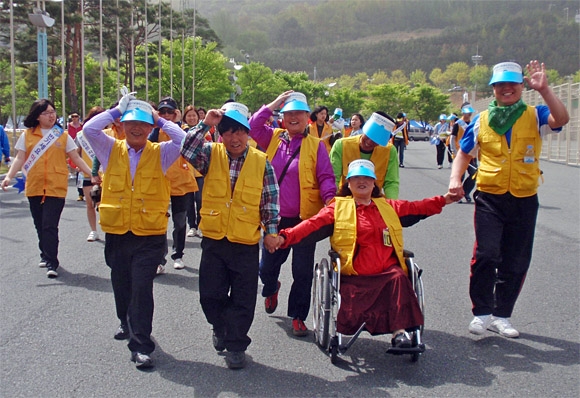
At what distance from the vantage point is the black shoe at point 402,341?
4.46m

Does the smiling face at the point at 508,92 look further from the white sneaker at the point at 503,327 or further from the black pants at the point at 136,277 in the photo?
the black pants at the point at 136,277

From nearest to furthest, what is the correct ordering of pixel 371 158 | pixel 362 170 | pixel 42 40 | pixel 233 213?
pixel 233 213
pixel 362 170
pixel 371 158
pixel 42 40

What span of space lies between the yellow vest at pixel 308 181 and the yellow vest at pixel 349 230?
0.41 m

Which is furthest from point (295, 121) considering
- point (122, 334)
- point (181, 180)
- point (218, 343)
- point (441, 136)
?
point (441, 136)

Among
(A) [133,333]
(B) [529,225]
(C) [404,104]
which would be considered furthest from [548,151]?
(C) [404,104]

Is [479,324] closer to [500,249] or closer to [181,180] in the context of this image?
[500,249]

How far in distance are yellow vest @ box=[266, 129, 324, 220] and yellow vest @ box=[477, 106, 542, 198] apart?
1.34 metres

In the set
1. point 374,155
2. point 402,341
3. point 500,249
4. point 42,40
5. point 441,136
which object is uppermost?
point 42,40

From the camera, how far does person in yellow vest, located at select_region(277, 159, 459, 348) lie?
4.62 metres

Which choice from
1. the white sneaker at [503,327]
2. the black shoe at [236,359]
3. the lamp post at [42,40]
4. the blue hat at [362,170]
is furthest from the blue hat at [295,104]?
the lamp post at [42,40]

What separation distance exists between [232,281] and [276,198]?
0.66m

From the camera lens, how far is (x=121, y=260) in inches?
192

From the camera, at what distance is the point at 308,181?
537cm

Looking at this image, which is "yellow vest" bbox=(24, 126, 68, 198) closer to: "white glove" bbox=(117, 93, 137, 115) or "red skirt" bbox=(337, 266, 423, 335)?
"white glove" bbox=(117, 93, 137, 115)
